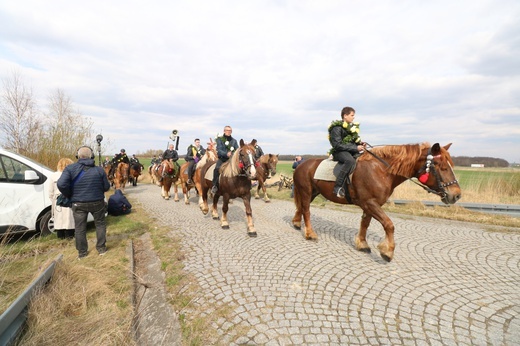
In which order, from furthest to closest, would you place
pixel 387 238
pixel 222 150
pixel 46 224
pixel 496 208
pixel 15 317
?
1. pixel 496 208
2. pixel 222 150
3. pixel 46 224
4. pixel 387 238
5. pixel 15 317

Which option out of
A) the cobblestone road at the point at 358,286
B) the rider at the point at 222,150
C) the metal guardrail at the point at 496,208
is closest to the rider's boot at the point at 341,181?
the cobblestone road at the point at 358,286

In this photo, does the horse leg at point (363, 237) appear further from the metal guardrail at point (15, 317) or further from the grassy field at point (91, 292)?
the metal guardrail at point (15, 317)

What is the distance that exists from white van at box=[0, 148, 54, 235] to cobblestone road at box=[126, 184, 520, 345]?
312 cm

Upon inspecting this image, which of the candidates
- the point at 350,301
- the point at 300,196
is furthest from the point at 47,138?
the point at 350,301

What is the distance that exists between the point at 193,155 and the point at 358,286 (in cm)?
931

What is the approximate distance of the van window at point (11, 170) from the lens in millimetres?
5168

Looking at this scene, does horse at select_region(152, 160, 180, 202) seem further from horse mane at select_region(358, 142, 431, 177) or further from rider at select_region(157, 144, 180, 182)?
horse mane at select_region(358, 142, 431, 177)

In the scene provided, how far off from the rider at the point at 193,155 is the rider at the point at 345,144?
23.4 ft

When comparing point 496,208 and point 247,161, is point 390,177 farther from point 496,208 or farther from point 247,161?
point 496,208

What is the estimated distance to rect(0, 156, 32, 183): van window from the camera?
17.0ft

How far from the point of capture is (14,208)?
514 cm

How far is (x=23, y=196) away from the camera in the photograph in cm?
525

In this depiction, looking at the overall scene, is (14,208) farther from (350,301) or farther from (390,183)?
(390,183)

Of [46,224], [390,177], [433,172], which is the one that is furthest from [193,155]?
[433,172]
